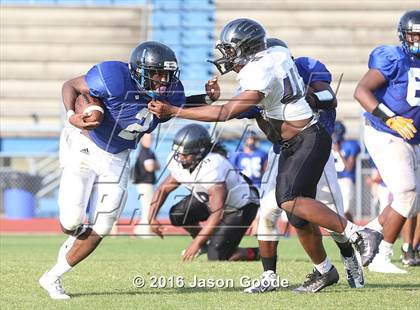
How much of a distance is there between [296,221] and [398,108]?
69.1 inches

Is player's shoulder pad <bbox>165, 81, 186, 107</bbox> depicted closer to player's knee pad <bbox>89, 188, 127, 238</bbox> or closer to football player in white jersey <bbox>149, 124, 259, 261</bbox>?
player's knee pad <bbox>89, 188, 127, 238</bbox>

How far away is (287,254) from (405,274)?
8.39ft

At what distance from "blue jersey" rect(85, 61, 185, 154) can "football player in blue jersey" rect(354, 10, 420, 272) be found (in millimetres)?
1764

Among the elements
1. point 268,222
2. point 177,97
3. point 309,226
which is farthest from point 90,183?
point 309,226

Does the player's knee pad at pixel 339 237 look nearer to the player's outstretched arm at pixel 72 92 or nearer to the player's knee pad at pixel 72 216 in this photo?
the player's knee pad at pixel 72 216

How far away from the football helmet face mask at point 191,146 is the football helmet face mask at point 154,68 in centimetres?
270

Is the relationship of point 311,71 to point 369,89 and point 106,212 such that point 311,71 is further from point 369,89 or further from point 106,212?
point 106,212

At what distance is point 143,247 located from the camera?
10.5m

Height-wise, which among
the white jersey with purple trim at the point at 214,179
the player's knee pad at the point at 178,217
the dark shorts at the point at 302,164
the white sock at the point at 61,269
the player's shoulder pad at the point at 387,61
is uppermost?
the player's shoulder pad at the point at 387,61

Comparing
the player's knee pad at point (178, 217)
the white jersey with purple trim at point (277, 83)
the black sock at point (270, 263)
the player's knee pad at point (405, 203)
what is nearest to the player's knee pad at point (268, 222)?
the black sock at point (270, 263)

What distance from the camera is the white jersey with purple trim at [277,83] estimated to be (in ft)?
16.8

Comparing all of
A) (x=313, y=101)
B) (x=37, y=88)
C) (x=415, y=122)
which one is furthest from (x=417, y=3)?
(x=313, y=101)

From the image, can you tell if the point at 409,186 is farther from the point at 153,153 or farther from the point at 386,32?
the point at 386,32

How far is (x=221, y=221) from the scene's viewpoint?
8.45m
